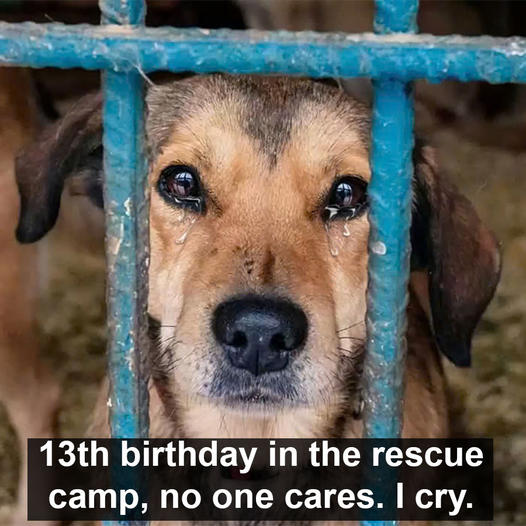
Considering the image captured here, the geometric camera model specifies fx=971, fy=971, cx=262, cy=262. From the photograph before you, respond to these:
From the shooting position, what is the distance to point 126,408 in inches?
54.0

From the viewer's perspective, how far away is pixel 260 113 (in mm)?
1939

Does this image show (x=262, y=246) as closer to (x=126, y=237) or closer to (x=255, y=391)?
(x=255, y=391)

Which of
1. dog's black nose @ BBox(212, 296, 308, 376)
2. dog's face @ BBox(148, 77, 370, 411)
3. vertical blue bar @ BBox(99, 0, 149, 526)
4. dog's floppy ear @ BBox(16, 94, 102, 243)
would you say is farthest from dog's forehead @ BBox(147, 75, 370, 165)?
vertical blue bar @ BBox(99, 0, 149, 526)

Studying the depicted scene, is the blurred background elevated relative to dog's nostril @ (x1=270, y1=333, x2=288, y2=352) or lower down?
elevated

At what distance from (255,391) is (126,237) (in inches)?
16.7

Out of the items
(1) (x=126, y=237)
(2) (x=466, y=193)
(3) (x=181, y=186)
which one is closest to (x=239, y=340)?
(1) (x=126, y=237)

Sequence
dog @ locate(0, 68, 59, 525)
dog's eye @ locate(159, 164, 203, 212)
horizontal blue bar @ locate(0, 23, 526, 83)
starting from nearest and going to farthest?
horizontal blue bar @ locate(0, 23, 526, 83) → dog's eye @ locate(159, 164, 203, 212) → dog @ locate(0, 68, 59, 525)

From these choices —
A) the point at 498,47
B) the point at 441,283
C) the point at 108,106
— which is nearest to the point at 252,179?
the point at 441,283

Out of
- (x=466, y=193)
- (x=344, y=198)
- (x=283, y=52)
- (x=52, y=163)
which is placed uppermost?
(x=466, y=193)

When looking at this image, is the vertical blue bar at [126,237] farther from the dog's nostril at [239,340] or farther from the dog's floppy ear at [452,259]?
the dog's floppy ear at [452,259]

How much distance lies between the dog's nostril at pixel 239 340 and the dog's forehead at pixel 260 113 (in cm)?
43

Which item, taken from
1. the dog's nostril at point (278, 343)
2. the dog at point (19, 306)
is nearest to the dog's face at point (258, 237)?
the dog's nostril at point (278, 343)

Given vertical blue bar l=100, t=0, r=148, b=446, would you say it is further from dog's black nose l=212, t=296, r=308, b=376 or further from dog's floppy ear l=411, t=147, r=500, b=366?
dog's floppy ear l=411, t=147, r=500, b=366

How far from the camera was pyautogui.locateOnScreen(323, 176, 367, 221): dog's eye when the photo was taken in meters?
1.86
